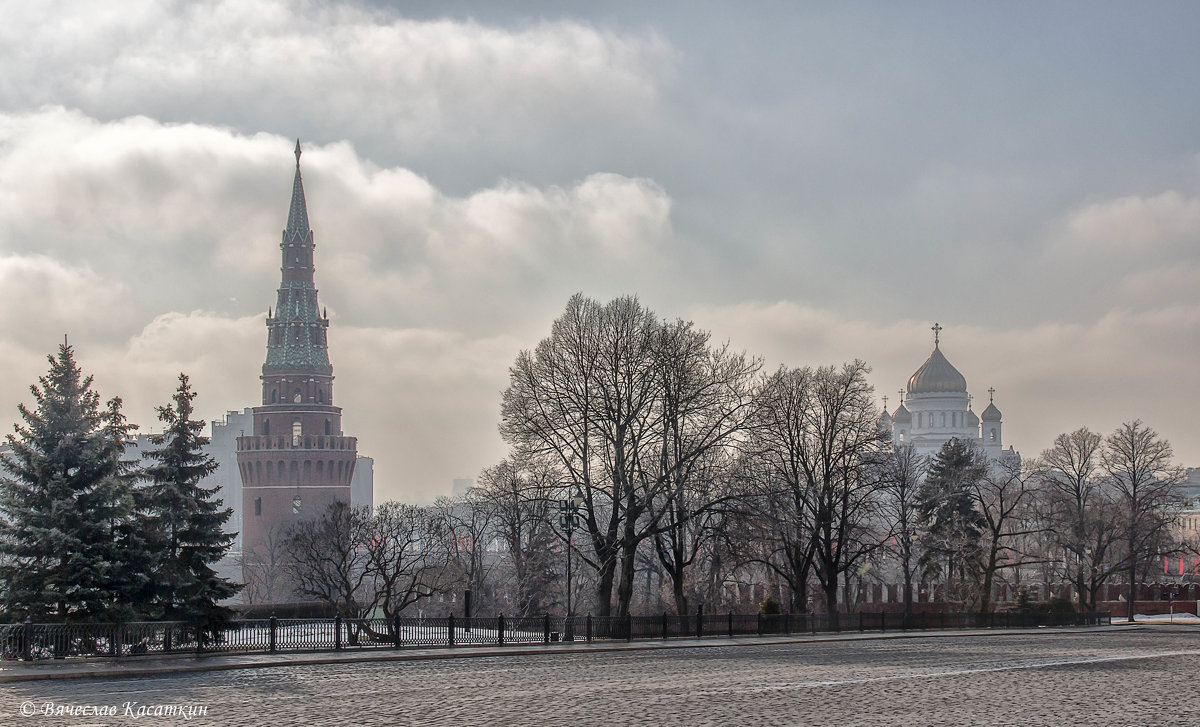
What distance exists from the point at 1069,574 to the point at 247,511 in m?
81.9

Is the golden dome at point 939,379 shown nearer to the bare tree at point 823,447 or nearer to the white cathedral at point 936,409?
A: the white cathedral at point 936,409

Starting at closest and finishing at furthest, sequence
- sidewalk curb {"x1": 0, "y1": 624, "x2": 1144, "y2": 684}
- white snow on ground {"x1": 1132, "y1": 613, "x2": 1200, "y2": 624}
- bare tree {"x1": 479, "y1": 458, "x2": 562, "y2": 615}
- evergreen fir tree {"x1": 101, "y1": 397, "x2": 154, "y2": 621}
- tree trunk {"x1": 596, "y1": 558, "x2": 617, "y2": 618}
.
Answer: sidewalk curb {"x1": 0, "y1": 624, "x2": 1144, "y2": 684} < evergreen fir tree {"x1": 101, "y1": 397, "x2": 154, "y2": 621} < tree trunk {"x1": 596, "y1": 558, "x2": 617, "y2": 618} < bare tree {"x1": 479, "y1": 458, "x2": 562, "y2": 615} < white snow on ground {"x1": 1132, "y1": 613, "x2": 1200, "y2": 624}

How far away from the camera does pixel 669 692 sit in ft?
68.3

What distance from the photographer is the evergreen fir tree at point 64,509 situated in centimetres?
2994

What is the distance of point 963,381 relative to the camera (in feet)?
532

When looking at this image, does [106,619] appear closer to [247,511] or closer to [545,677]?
[545,677]

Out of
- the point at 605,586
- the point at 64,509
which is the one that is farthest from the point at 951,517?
the point at 64,509

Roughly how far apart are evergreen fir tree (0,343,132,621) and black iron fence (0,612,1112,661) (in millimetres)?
1255

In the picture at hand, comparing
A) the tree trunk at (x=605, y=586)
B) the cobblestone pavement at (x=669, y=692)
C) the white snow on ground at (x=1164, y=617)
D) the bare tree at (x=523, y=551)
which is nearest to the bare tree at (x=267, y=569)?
the bare tree at (x=523, y=551)

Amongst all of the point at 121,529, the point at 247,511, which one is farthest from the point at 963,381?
the point at 121,529

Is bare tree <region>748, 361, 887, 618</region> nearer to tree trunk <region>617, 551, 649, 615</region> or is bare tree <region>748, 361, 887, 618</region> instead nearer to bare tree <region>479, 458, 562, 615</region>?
tree trunk <region>617, 551, 649, 615</region>

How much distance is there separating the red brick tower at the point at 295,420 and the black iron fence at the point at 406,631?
79.1 meters

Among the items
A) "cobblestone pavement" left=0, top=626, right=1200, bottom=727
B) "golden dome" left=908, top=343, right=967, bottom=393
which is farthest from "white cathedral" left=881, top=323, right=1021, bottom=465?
"cobblestone pavement" left=0, top=626, right=1200, bottom=727

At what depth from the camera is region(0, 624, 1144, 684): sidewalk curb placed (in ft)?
82.4
